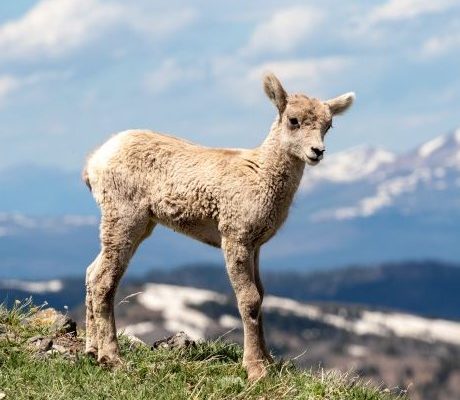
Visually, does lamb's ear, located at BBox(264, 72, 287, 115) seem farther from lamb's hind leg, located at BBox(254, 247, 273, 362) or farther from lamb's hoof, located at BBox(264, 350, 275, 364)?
lamb's hoof, located at BBox(264, 350, 275, 364)

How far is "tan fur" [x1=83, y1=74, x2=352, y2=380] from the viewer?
49.8 ft

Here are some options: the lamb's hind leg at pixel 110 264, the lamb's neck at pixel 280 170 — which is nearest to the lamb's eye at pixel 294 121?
the lamb's neck at pixel 280 170

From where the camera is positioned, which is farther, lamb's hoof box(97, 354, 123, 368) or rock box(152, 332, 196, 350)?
rock box(152, 332, 196, 350)

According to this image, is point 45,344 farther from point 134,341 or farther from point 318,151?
point 318,151

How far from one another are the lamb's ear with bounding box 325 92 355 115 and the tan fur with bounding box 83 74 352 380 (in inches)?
1.9

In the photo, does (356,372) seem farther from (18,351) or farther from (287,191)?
(18,351)

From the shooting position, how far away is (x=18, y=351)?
1574 cm

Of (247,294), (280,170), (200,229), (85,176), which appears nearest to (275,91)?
(280,170)

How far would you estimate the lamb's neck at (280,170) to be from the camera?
15.5 m

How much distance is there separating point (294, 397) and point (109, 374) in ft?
8.45

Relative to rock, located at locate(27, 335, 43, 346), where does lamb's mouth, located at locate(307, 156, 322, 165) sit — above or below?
above

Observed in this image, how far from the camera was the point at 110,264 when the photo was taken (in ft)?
51.7

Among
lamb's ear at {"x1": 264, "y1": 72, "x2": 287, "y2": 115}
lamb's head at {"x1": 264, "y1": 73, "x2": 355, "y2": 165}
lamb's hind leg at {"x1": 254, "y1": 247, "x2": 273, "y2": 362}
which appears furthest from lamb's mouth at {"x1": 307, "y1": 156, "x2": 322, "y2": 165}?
lamb's hind leg at {"x1": 254, "y1": 247, "x2": 273, "y2": 362}

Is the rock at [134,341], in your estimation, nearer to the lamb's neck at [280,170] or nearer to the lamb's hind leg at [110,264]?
the lamb's hind leg at [110,264]
